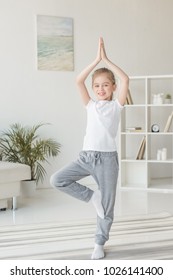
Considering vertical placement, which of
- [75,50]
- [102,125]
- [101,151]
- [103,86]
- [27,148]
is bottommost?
[27,148]

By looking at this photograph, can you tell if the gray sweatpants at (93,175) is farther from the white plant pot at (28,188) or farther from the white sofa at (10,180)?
the white plant pot at (28,188)

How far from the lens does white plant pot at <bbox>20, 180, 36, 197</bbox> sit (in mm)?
5688

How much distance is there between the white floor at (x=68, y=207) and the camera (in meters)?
4.47

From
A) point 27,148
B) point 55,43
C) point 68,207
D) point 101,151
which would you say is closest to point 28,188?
point 27,148

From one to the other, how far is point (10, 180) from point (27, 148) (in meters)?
0.99

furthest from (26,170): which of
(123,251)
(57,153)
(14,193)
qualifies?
(123,251)

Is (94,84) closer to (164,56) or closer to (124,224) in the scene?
(124,224)

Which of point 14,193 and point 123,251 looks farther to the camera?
point 14,193

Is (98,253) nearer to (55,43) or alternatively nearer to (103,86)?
(103,86)

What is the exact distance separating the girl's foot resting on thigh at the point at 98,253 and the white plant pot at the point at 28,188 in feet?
8.49

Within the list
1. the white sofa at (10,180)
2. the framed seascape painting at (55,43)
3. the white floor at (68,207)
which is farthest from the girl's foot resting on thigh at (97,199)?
the framed seascape painting at (55,43)

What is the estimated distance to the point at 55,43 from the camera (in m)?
6.13

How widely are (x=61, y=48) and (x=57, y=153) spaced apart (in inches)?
52.0
